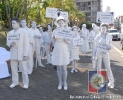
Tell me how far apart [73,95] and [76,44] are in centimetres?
366

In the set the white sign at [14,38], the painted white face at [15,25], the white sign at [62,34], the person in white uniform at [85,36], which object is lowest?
the person in white uniform at [85,36]

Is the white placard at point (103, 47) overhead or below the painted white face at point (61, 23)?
below

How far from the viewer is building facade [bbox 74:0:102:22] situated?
343ft

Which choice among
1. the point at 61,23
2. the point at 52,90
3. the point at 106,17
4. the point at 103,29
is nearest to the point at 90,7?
the point at 106,17

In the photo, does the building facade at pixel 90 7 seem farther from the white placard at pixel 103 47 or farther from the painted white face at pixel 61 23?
the painted white face at pixel 61 23

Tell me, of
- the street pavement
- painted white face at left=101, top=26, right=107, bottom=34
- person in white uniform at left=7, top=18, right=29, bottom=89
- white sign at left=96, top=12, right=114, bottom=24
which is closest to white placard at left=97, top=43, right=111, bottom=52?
painted white face at left=101, top=26, right=107, bottom=34

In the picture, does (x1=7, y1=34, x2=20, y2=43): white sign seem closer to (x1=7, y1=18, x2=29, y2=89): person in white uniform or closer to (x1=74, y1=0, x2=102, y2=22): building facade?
(x1=7, y1=18, x2=29, y2=89): person in white uniform

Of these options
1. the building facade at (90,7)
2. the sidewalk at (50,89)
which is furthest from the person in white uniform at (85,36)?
the building facade at (90,7)

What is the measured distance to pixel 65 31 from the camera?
279 inches

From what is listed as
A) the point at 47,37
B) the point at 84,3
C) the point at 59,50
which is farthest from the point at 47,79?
the point at 84,3

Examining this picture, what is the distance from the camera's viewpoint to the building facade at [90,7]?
104562mm

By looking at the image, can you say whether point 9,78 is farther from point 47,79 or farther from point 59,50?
point 59,50

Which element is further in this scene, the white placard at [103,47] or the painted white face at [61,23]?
the white placard at [103,47]

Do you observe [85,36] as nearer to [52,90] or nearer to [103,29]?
[103,29]
